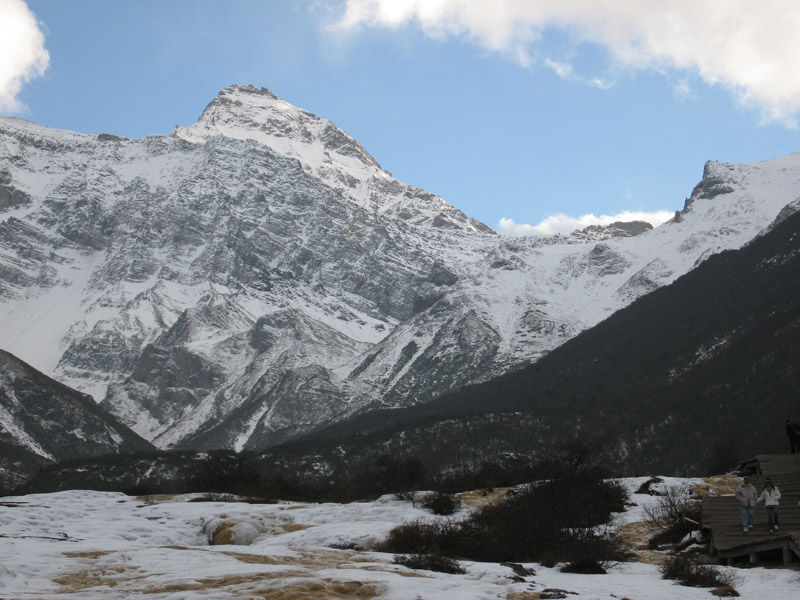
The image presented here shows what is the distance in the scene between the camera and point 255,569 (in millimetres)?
25031

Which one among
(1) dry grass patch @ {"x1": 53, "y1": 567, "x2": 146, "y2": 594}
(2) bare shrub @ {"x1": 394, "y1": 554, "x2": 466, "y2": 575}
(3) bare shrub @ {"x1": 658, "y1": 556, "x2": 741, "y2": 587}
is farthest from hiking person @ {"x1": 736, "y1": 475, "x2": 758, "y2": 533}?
(1) dry grass patch @ {"x1": 53, "y1": 567, "x2": 146, "y2": 594}

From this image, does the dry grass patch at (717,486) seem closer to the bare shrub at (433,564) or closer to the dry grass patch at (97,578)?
the bare shrub at (433,564)

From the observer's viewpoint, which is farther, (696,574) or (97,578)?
(696,574)

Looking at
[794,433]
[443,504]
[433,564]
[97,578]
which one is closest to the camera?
[97,578]

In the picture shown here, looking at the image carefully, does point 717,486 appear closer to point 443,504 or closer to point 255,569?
point 443,504

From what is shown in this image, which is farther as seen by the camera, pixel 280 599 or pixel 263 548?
pixel 263 548

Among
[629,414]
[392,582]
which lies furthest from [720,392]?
[392,582]

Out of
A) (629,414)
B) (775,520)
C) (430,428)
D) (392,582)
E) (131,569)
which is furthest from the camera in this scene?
(430,428)

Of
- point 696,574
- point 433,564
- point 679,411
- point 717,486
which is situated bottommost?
point 696,574

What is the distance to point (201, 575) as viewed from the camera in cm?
2372

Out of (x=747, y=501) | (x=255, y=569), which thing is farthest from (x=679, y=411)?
(x=255, y=569)

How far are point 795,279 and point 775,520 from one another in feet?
547

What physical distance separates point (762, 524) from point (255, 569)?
16.2 meters

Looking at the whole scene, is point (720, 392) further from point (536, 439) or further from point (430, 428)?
point (430, 428)
